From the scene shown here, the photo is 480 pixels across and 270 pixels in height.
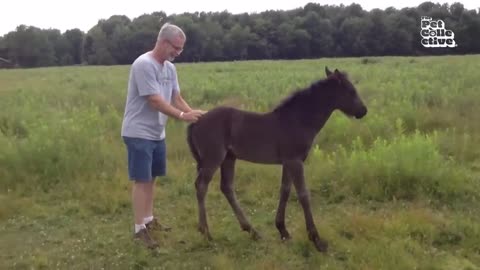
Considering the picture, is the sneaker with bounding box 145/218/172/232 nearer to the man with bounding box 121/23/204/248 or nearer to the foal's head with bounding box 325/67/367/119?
the man with bounding box 121/23/204/248

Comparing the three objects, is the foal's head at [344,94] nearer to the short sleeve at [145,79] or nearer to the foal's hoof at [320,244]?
the foal's hoof at [320,244]

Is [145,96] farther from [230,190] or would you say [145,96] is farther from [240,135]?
[230,190]

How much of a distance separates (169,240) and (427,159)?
3590 millimetres

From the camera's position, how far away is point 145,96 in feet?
16.6

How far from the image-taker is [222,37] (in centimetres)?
6681

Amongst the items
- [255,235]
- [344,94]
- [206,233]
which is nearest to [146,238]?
[206,233]

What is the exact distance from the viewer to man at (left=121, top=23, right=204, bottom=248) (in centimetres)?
500

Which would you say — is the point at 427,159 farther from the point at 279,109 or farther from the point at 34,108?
the point at 34,108

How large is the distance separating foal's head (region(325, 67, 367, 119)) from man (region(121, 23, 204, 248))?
52.0 inches

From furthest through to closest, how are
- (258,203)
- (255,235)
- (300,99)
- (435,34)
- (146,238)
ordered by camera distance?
(435,34) → (258,203) → (255,235) → (146,238) → (300,99)

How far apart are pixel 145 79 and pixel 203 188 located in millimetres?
1238

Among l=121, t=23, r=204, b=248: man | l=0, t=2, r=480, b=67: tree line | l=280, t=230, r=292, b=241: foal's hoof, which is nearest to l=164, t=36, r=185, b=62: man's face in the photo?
l=121, t=23, r=204, b=248: man

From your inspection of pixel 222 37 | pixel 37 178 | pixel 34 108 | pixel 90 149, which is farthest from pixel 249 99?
pixel 222 37

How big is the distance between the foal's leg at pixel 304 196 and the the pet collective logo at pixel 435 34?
47506 millimetres
